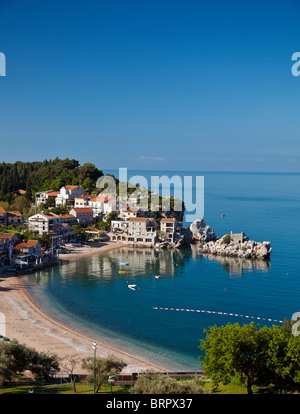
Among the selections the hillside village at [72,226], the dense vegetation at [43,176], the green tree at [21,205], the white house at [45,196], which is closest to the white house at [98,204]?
the hillside village at [72,226]

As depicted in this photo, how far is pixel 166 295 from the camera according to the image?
104ft

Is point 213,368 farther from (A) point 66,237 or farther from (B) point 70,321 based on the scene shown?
(A) point 66,237

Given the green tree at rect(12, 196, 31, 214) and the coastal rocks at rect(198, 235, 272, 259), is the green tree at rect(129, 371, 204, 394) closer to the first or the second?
the coastal rocks at rect(198, 235, 272, 259)

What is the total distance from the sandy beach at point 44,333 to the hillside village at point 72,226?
1011 cm

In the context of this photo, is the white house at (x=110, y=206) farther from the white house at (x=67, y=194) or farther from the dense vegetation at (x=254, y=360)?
the dense vegetation at (x=254, y=360)

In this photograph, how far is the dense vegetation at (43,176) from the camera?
7250 centimetres

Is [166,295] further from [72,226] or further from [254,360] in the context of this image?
[72,226]

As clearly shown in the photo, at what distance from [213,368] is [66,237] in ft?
136

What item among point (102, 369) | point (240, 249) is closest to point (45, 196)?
point (240, 249)

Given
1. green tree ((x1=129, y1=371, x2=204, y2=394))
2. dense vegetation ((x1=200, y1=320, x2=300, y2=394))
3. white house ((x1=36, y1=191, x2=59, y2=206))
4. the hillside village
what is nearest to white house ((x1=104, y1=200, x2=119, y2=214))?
the hillside village

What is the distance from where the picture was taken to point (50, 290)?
106 feet

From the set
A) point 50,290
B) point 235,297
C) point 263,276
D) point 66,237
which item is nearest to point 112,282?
A: point 50,290

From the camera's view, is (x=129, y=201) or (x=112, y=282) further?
(x=129, y=201)
